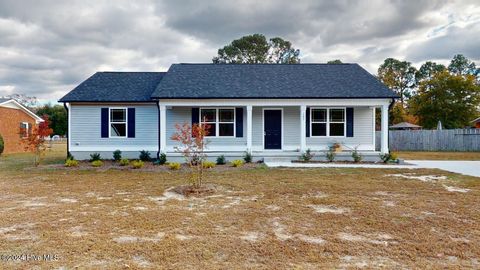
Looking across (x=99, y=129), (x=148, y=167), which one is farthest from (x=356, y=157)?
(x=99, y=129)

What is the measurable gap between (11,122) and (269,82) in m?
18.9

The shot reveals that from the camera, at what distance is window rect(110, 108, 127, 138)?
48.5 ft

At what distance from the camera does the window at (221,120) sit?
14.9 m

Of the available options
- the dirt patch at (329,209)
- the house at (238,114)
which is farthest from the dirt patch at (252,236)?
the house at (238,114)

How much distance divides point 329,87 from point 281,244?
472 inches

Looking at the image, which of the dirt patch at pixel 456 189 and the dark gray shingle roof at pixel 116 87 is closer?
the dirt patch at pixel 456 189

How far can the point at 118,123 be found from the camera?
14781mm

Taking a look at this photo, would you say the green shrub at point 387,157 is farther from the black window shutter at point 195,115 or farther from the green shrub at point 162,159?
the green shrub at point 162,159

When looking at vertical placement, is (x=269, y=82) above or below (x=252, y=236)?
above

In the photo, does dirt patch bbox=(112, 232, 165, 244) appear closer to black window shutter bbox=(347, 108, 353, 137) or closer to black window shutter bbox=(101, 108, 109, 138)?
black window shutter bbox=(101, 108, 109, 138)

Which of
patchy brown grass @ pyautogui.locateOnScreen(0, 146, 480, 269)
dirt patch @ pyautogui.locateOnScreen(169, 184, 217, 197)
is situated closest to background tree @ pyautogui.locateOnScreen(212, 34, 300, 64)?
patchy brown grass @ pyautogui.locateOnScreen(0, 146, 480, 269)

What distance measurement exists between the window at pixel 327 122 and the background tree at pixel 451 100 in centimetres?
2165

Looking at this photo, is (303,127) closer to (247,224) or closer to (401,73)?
(247,224)

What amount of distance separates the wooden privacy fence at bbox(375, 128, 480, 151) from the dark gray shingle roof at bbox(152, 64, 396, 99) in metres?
8.56
